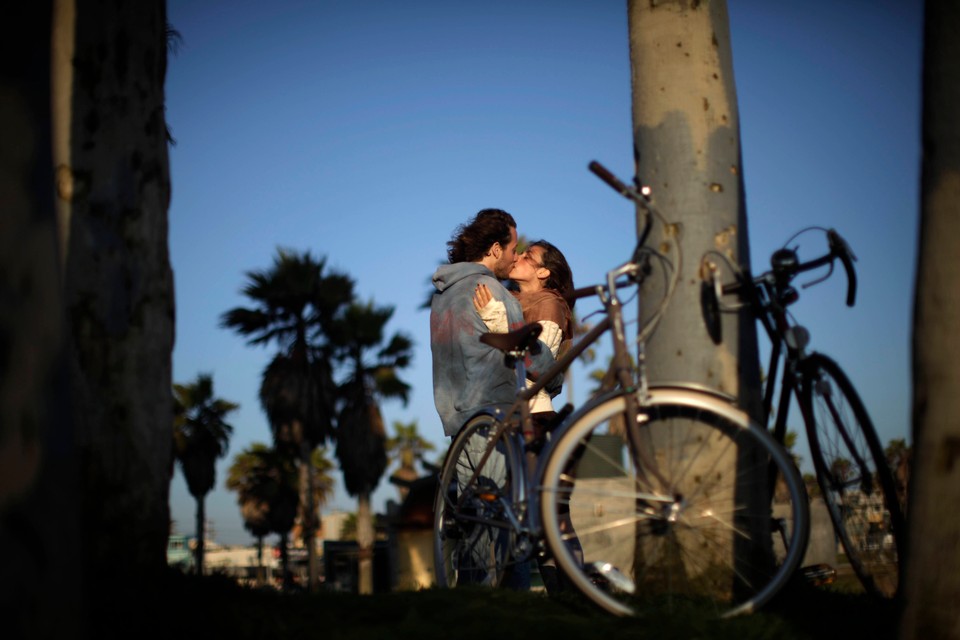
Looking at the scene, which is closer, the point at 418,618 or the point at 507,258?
the point at 418,618

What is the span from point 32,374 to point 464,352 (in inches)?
116

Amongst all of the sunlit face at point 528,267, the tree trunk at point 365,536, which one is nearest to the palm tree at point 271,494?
the tree trunk at point 365,536

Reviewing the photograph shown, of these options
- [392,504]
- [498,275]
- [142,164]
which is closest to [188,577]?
[142,164]

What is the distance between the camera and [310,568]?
129 feet

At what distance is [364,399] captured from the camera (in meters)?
39.2

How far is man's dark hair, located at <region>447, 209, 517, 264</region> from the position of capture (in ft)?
17.6

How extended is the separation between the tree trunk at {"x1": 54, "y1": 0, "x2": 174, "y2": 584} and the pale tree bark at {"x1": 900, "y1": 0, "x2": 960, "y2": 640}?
238 centimetres

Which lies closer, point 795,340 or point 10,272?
point 10,272

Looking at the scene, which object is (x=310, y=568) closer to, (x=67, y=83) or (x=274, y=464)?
(x=274, y=464)

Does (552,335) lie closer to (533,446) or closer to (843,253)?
(533,446)

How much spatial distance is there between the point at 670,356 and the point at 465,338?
1.46 metres

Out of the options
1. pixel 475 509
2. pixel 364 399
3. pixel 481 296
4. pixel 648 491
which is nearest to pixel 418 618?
pixel 648 491

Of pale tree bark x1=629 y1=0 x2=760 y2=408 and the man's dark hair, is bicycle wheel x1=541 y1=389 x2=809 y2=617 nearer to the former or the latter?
pale tree bark x1=629 y1=0 x2=760 y2=408

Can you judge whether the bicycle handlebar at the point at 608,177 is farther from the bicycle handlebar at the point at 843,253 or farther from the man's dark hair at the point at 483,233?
the man's dark hair at the point at 483,233
